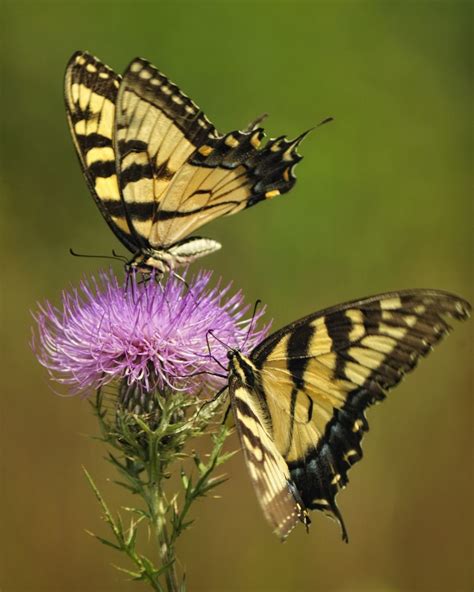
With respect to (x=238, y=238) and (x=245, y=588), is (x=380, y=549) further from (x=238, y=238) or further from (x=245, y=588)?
(x=238, y=238)

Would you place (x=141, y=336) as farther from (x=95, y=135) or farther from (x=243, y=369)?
(x=95, y=135)

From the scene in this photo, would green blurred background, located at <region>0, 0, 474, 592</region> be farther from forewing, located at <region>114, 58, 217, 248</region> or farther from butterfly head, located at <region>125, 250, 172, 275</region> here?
forewing, located at <region>114, 58, 217, 248</region>

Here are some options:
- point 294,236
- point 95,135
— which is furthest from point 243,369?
point 294,236

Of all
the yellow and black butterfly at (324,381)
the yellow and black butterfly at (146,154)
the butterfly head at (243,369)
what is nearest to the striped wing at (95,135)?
the yellow and black butterfly at (146,154)

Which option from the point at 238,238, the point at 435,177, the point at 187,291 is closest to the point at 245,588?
the point at 187,291

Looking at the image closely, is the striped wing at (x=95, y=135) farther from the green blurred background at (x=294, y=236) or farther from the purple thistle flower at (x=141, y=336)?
the green blurred background at (x=294, y=236)

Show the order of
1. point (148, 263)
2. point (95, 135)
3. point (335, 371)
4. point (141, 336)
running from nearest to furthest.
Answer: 1. point (335, 371)
2. point (141, 336)
3. point (148, 263)
4. point (95, 135)

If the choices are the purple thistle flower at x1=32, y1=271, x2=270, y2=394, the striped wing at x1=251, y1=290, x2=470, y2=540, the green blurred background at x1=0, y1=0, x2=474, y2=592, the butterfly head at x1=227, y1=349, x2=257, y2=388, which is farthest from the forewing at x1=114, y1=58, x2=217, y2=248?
the green blurred background at x1=0, y1=0, x2=474, y2=592
